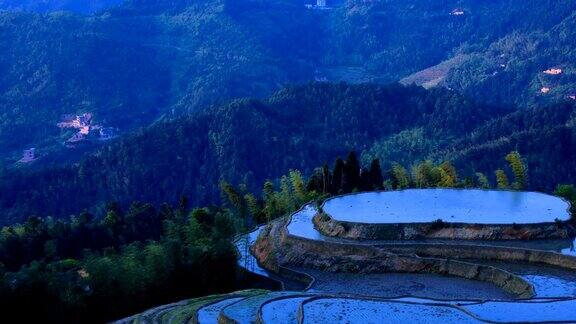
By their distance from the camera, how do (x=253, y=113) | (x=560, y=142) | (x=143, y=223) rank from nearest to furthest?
(x=143, y=223) < (x=560, y=142) < (x=253, y=113)

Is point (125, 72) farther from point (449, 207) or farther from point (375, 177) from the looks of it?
point (449, 207)

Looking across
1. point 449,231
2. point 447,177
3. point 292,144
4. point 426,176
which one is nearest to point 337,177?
point 426,176

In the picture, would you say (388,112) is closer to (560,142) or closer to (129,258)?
(560,142)

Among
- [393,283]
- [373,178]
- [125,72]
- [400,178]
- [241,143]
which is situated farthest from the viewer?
[125,72]

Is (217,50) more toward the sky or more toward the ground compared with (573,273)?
more toward the ground

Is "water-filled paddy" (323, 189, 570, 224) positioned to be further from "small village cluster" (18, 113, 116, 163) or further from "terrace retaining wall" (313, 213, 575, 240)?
"small village cluster" (18, 113, 116, 163)

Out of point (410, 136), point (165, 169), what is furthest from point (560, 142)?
point (165, 169)

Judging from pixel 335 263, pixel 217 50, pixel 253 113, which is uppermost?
pixel 335 263
